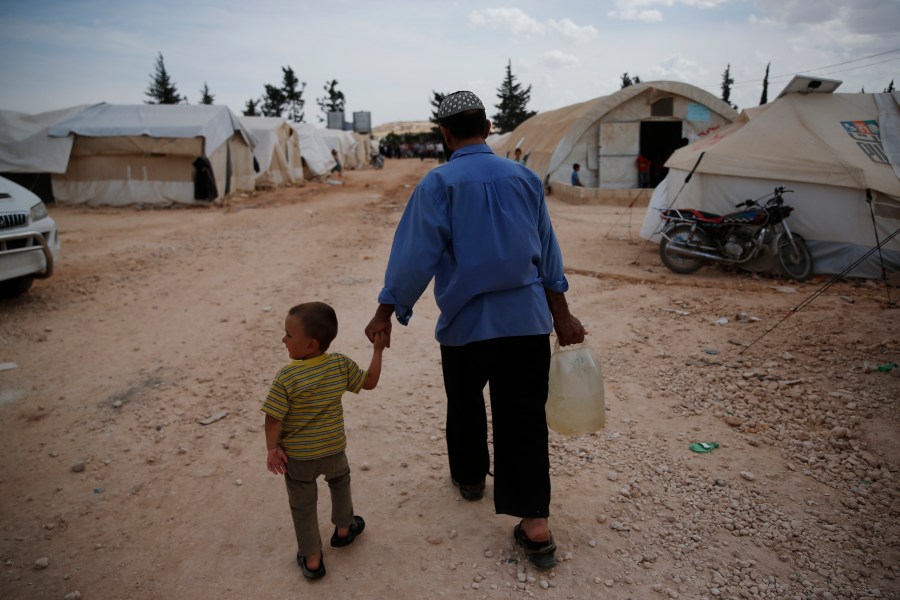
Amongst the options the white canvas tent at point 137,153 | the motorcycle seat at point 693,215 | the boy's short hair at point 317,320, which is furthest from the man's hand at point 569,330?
the white canvas tent at point 137,153

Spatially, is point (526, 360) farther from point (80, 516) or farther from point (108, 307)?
point (108, 307)

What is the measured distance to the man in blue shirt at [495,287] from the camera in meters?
2.07

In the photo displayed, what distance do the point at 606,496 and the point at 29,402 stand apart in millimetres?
3697

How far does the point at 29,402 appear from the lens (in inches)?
150

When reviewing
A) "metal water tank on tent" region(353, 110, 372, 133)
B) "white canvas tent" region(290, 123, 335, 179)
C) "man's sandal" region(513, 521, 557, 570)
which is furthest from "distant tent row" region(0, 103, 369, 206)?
"metal water tank on tent" region(353, 110, 372, 133)

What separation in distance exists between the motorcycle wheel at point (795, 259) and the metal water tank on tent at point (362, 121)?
47.2m

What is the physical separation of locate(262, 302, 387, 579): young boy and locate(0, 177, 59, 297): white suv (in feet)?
15.6

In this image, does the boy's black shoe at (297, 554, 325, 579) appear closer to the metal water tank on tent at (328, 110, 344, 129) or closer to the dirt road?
the dirt road

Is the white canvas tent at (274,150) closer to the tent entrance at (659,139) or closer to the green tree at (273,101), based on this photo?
the tent entrance at (659,139)

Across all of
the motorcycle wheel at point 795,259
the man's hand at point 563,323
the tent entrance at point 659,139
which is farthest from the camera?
the tent entrance at point 659,139

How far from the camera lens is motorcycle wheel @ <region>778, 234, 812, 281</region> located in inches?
271

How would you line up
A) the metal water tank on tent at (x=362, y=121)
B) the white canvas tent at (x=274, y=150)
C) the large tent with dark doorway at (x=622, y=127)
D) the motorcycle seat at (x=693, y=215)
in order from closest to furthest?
the motorcycle seat at (x=693, y=215), the large tent with dark doorway at (x=622, y=127), the white canvas tent at (x=274, y=150), the metal water tank on tent at (x=362, y=121)

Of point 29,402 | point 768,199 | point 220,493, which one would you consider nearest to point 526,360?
point 220,493

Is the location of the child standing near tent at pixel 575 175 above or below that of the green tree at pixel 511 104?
below
